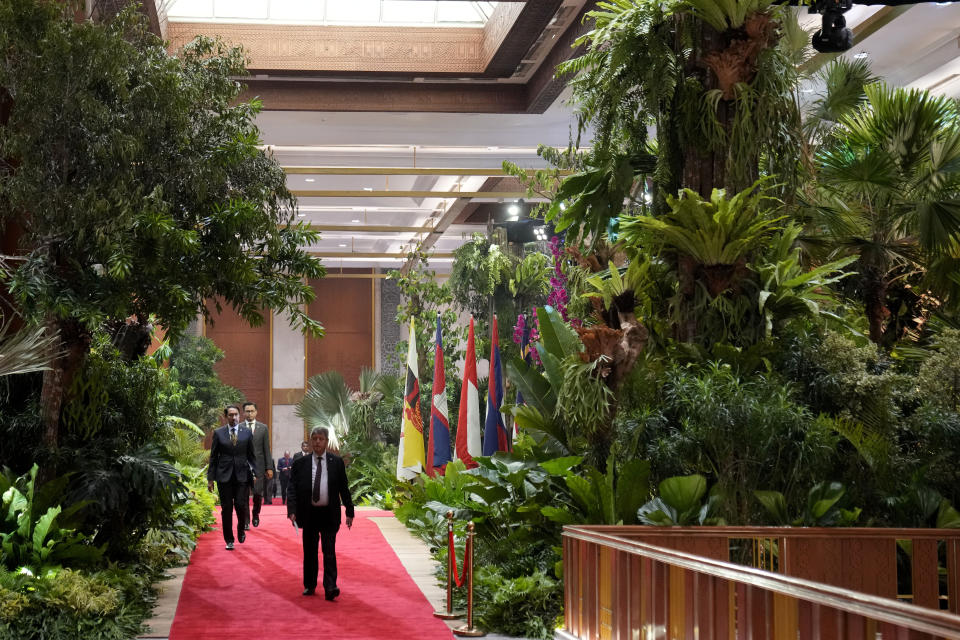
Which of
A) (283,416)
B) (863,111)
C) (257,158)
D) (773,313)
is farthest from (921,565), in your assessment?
(283,416)

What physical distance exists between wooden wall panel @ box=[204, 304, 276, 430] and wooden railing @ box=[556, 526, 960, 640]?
80.8ft

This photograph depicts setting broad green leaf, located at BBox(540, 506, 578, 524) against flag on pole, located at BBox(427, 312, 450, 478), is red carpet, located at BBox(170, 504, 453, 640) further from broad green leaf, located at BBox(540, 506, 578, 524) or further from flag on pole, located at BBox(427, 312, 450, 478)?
flag on pole, located at BBox(427, 312, 450, 478)

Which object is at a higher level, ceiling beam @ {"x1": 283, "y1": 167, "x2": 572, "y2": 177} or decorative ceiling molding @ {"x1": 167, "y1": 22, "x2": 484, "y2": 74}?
decorative ceiling molding @ {"x1": 167, "y1": 22, "x2": 484, "y2": 74}

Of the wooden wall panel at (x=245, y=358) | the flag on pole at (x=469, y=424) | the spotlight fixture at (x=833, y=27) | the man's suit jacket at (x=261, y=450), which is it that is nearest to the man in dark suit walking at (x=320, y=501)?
the man's suit jacket at (x=261, y=450)

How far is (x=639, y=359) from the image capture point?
352 inches

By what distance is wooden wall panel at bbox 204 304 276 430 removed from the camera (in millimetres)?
31188

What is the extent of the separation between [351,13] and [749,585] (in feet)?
39.3

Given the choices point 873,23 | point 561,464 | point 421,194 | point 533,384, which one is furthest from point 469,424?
point 873,23

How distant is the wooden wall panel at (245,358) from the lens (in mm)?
31188

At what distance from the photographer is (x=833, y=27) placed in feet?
30.2

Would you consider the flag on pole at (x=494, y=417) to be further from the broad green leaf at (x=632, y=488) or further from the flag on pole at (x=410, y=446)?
the broad green leaf at (x=632, y=488)

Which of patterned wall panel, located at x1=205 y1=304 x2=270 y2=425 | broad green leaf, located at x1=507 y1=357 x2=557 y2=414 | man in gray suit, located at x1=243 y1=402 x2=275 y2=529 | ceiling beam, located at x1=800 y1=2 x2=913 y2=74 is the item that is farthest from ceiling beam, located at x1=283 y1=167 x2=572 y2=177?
patterned wall panel, located at x1=205 y1=304 x2=270 y2=425

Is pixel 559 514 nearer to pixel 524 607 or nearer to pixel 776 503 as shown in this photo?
pixel 524 607

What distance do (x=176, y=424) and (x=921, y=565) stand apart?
717 inches
